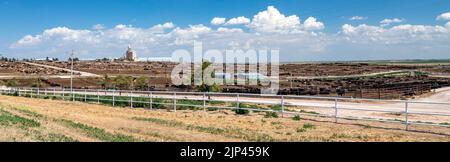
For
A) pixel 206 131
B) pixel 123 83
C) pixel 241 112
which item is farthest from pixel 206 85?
pixel 206 131

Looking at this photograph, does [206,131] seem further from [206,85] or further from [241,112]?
[206,85]

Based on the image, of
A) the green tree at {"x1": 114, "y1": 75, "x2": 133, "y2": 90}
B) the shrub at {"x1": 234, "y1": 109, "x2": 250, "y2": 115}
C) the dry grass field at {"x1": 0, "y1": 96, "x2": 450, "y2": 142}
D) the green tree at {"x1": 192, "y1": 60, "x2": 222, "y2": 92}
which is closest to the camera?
the dry grass field at {"x1": 0, "y1": 96, "x2": 450, "y2": 142}

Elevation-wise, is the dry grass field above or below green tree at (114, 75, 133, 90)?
above

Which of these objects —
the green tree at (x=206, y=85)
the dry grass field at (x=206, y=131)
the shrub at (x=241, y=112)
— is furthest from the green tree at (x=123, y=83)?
the dry grass field at (x=206, y=131)

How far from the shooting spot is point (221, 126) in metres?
15.3

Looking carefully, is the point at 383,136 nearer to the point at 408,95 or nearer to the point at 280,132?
the point at 280,132

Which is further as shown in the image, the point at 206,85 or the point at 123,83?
the point at 123,83

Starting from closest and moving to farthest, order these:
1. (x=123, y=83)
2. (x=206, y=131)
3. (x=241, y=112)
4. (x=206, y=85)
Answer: (x=206, y=131) → (x=241, y=112) → (x=206, y=85) → (x=123, y=83)

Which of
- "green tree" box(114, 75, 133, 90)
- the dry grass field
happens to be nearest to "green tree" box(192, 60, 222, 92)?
"green tree" box(114, 75, 133, 90)

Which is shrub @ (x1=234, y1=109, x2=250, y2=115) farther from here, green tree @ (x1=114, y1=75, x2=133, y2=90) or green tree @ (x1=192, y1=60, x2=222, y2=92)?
green tree @ (x1=114, y1=75, x2=133, y2=90)

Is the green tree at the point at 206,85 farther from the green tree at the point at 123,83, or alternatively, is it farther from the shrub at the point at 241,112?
the shrub at the point at 241,112

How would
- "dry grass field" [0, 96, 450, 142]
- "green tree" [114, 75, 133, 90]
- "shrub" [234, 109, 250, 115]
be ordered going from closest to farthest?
"dry grass field" [0, 96, 450, 142]
"shrub" [234, 109, 250, 115]
"green tree" [114, 75, 133, 90]
